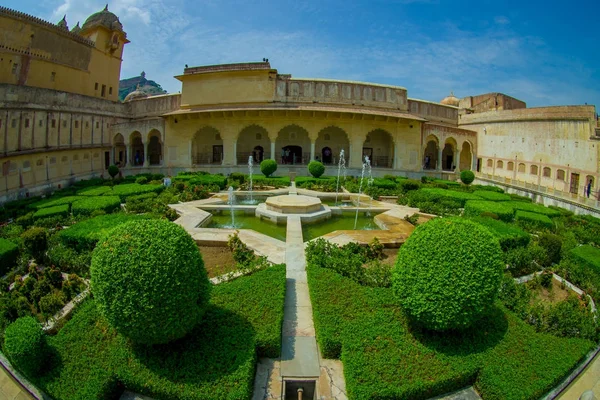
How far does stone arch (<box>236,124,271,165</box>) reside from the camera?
93.0 ft

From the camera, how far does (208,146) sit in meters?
29.2

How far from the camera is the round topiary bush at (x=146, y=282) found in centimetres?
459

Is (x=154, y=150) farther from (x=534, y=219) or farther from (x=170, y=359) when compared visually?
(x=170, y=359)

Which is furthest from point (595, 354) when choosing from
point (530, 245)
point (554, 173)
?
point (554, 173)

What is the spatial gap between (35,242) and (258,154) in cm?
2064

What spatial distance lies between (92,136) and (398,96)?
21729mm

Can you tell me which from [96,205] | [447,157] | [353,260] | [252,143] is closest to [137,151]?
[252,143]

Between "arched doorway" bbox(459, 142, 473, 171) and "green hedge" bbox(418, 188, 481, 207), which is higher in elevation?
"arched doorway" bbox(459, 142, 473, 171)

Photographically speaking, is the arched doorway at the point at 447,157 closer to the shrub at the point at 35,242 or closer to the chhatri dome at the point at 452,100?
the chhatri dome at the point at 452,100

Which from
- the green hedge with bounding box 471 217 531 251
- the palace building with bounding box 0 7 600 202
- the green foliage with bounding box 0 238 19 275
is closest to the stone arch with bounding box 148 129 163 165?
the palace building with bounding box 0 7 600 202

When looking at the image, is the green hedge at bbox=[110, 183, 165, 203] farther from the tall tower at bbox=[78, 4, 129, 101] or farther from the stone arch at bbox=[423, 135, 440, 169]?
the stone arch at bbox=[423, 135, 440, 169]

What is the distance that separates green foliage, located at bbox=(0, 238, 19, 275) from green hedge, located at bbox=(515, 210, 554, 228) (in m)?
14.6

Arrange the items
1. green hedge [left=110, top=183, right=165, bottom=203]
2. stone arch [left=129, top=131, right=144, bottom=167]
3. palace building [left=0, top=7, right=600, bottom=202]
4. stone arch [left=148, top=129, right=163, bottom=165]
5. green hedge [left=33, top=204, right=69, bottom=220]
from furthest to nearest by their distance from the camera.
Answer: stone arch [left=148, top=129, right=163, bottom=165], stone arch [left=129, top=131, right=144, bottom=167], palace building [left=0, top=7, right=600, bottom=202], green hedge [left=110, top=183, right=165, bottom=203], green hedge [left=33, top=204, right=69, bottom=220]

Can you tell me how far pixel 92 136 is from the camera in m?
25.5
